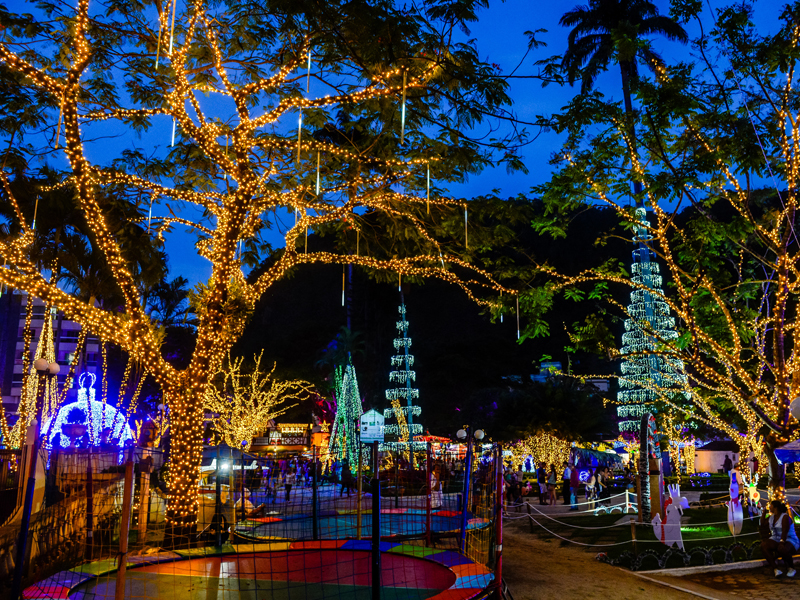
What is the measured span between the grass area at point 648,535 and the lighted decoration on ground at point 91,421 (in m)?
14.4

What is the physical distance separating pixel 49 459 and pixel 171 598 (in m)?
4.82

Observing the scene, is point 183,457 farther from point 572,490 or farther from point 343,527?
point 572,490

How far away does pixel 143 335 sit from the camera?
31.9 feet

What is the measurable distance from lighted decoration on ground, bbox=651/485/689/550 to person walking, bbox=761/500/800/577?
6.61ft

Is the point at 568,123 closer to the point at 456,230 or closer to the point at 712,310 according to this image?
the point at 456,230

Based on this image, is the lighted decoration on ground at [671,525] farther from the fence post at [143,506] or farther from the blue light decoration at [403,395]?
the blue light decoration at [403,395]

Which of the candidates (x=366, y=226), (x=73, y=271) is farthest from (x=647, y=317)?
(x=73, y=271)

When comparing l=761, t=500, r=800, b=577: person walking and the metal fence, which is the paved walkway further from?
the metal fence

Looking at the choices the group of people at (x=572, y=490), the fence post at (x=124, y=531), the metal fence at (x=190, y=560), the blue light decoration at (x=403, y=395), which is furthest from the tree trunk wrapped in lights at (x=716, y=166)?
the blue light decoration at (x=403, y=395)

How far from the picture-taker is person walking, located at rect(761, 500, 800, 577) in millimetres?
8961

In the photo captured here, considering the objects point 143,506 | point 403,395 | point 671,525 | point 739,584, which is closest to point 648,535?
point 671,525

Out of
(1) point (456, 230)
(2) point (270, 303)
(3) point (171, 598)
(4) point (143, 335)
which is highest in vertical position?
(2) point (270, 303)

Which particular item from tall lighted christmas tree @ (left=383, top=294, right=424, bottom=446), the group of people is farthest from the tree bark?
tall lighted christmas tree @ (left=383, top=294, right=424, bottom=446)

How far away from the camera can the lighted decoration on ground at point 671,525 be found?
11289 millimetres
